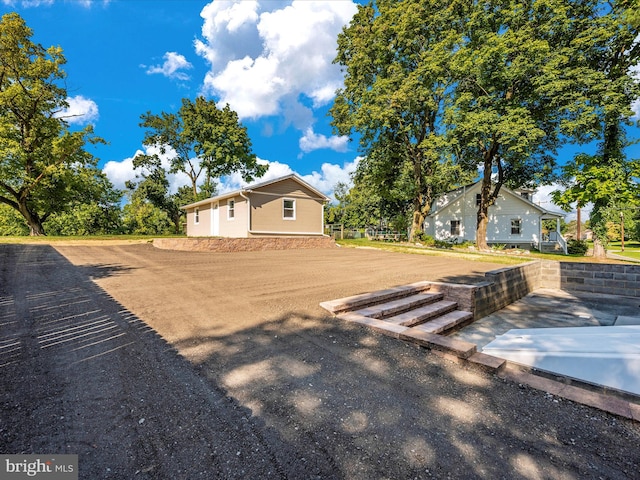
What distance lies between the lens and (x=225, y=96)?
2903cm

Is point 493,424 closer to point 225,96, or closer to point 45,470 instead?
point 45,470

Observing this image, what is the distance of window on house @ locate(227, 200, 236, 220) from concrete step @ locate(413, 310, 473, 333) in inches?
583

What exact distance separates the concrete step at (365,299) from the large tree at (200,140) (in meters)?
26.3

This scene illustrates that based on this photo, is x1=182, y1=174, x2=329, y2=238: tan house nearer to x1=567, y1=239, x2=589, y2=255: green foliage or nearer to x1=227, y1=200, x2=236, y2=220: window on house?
x1=227, y1=200, x2=236, y2=220: window on house

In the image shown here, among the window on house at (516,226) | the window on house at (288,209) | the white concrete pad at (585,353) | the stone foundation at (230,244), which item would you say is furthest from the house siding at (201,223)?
the window on house at (516,226)

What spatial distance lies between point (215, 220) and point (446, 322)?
58.0 ft

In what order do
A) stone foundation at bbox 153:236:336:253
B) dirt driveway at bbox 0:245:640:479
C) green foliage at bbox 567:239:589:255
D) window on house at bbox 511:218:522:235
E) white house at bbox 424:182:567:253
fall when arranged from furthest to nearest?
window on house at bbox 511:218:522:235 → white house at bbox 424:182:567:253 → green foliage at bbox 567:239:589:255 → stone foundation at bbox 153:236:336:253 → dirt driveway at bbox 0:245:640:479

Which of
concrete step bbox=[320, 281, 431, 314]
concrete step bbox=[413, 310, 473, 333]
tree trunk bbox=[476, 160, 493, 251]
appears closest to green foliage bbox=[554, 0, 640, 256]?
tree trunk bbox=[476, 160, 493, 251]

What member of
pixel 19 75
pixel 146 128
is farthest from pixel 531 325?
pixel 146 128

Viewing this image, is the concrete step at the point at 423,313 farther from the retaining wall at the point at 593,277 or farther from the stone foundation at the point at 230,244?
the stone foundation at the point at 230,244

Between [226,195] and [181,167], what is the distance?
1490 centimetres

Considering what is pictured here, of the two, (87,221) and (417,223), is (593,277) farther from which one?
(87,221)

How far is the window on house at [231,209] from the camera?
17.6 meters

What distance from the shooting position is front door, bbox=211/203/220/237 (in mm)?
19286
